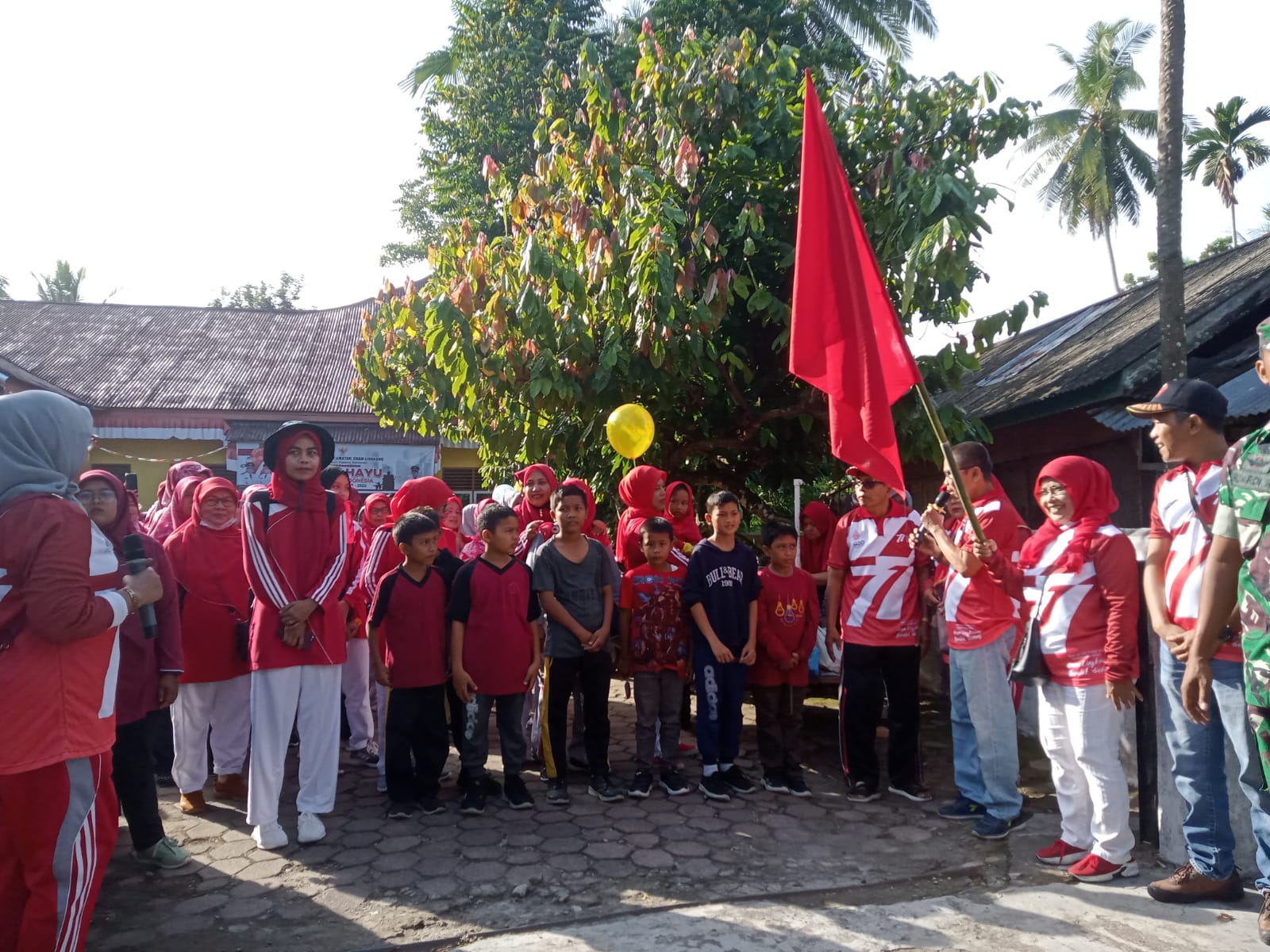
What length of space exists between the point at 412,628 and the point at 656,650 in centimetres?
132

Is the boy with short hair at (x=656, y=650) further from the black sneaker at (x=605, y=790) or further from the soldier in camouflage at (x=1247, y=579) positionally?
the soldier in camouflage at (x=1247, y=579)

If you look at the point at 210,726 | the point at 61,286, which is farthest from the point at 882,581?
the point at 61,286

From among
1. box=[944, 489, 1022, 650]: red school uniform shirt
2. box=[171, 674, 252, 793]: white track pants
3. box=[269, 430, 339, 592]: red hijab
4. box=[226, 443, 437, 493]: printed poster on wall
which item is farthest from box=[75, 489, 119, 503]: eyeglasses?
box=[226, 443, 437, 493]: printed poster on wall

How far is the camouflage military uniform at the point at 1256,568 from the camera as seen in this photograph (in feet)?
8.67

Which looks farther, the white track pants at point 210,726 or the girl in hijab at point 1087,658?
the white track pants at point 210,726

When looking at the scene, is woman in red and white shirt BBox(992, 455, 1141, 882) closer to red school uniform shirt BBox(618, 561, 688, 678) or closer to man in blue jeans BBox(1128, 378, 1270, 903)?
man in blue jeans BBox(1128, 378, 1270, 903)

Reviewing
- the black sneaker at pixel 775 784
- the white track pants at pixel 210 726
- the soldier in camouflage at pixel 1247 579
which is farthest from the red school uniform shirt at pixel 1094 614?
the white track pants at pixel 210 726

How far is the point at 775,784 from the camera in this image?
498 cm

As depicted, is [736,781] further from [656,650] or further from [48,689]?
[48,689]

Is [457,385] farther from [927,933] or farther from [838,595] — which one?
[927,933]

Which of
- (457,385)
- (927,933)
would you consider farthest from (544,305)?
(927,933)

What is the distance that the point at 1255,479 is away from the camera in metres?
2.74

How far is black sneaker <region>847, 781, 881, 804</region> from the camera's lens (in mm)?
4828

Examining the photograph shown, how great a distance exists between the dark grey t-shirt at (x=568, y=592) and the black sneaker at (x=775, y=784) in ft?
4.10
